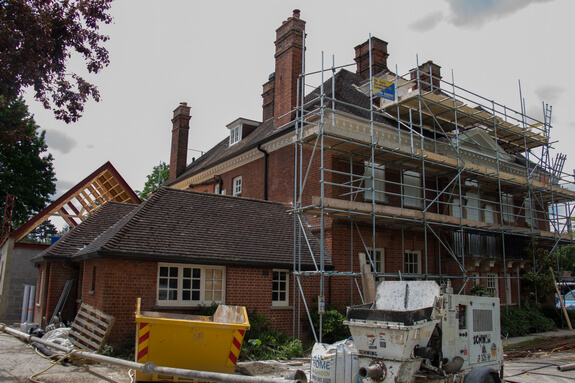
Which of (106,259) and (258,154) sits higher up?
(258,154)

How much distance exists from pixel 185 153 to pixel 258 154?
41.8 feet

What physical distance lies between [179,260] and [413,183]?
10.4 metres

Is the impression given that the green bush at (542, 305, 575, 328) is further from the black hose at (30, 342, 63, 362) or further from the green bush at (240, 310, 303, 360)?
the black hose at (30, 342, 63, 362)

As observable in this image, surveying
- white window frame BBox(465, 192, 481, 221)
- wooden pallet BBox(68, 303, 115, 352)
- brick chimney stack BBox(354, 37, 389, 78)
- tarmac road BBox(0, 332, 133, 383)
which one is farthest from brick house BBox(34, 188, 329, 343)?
brick chimney stack BBox(354, 37, 389, 78)

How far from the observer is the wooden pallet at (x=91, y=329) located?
12055mm

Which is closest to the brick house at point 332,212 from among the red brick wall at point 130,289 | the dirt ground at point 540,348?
the red brick wall at point 130,289

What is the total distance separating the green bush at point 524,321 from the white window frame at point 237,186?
502 inches

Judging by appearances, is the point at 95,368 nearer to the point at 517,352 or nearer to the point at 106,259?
the point at 106,259

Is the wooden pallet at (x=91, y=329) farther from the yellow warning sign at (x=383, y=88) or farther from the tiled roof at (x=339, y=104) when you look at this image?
the yellow warning sign at (x=383, y=88)

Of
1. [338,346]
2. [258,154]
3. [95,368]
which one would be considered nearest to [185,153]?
[258,154]

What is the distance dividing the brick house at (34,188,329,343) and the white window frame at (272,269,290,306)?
0.03 meters

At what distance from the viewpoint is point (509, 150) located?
80.5 ft

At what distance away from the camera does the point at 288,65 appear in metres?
21.4

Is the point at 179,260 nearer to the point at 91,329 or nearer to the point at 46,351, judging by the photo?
the point at 91,329
